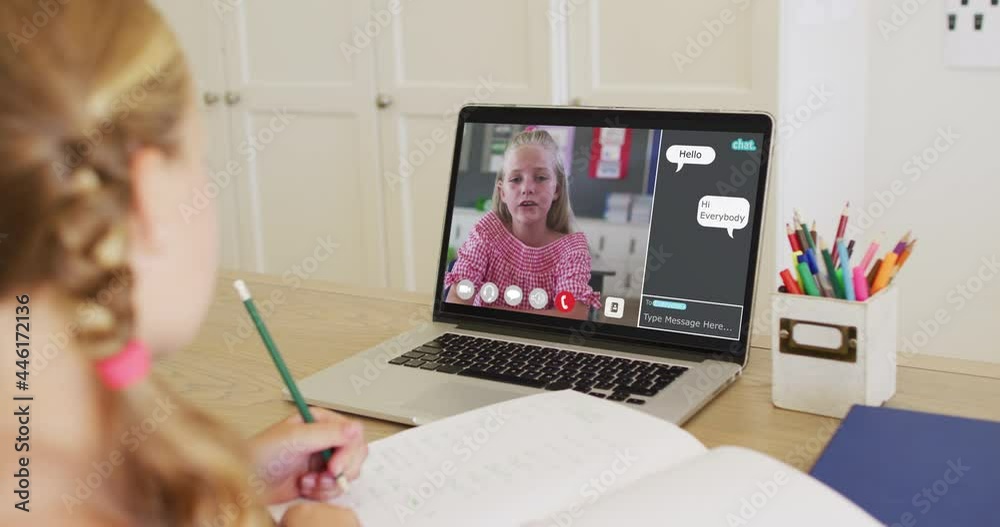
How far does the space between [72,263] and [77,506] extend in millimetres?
134

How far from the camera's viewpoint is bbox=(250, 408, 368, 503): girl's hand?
825 mm

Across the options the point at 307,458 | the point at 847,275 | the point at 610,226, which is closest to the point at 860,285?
the point at 847,275

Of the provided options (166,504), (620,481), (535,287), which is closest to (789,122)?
(535,287)

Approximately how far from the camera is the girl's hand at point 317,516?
0.77m

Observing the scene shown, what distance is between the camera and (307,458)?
843 millimetres

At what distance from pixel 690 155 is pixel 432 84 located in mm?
1728

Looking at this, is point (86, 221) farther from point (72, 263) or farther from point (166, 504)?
point (166, 504)

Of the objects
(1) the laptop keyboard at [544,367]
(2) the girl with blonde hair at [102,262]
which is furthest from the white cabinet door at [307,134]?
(2) the girl with blonde hair at [102,262]

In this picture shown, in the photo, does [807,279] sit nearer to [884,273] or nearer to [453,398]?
[884,273]

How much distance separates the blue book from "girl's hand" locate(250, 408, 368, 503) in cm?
36
